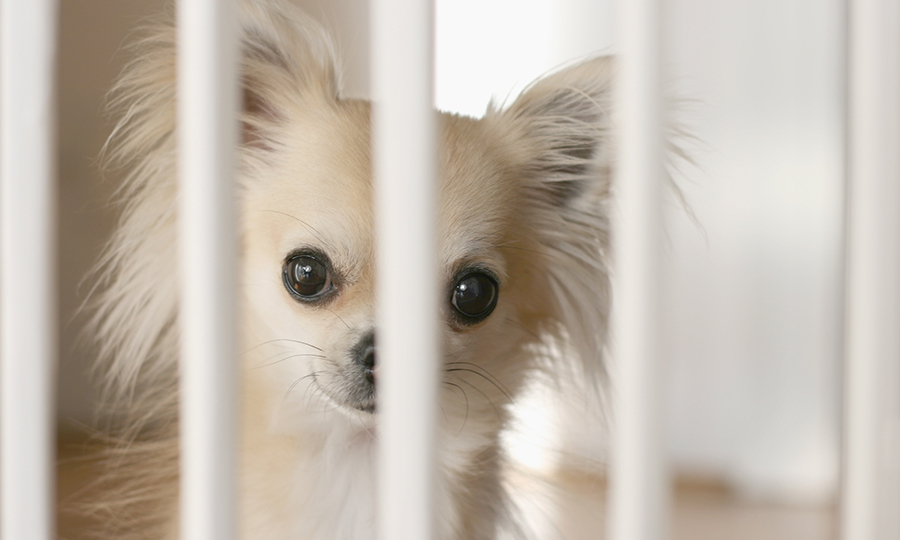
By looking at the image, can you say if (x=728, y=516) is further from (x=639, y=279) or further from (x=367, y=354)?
(x=639, y=279)

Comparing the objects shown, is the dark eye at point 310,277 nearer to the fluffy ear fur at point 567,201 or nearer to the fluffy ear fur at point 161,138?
the fluffy ear fur at point 161,138

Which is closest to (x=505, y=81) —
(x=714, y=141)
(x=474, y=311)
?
(x=714, y=141)

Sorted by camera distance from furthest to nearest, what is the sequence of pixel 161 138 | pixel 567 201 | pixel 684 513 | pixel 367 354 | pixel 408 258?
pixel 684 513 → pixel 567 201 → pixel 161 138 → pixel 367 354 → pixel 408 258

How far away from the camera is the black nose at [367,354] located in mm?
938

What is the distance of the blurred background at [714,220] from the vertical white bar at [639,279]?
75cm

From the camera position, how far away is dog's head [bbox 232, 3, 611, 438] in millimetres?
982

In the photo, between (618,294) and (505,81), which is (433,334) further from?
(505,81)

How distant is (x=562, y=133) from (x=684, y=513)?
1.69 meters

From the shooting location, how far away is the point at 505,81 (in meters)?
1.96

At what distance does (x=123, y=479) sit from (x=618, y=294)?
1.13 m

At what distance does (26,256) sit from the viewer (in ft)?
1.74

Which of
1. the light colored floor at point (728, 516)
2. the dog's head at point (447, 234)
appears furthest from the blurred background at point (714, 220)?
the dog's head at point (447, 234)

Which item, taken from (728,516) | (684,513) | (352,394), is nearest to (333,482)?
(352,394)

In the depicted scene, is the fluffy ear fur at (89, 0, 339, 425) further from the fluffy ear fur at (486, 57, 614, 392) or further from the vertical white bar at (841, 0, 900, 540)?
the vertical white bar at (841, 0, 900, 540)
